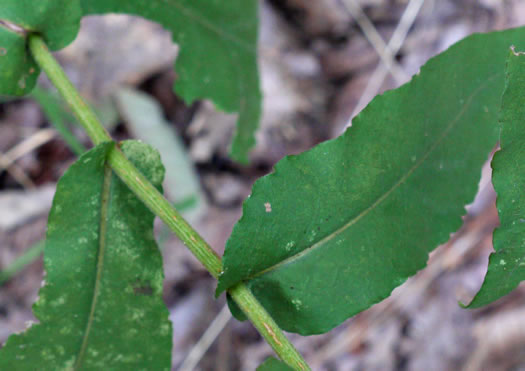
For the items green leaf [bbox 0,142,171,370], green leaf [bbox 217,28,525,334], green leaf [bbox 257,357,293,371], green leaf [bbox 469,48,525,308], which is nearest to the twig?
green leaf [bbox 0,142,171,370]

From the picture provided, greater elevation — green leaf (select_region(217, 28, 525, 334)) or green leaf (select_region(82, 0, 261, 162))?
green leaf (select_region(82, 0, 261, 162))

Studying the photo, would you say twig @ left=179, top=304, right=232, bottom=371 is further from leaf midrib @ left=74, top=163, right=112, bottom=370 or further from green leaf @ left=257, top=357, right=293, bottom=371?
green leaf @ left=257, top=357, right=293, bottom=371

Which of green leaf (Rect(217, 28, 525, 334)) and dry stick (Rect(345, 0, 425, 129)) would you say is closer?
green leaf (Rect(217, 28, 525, 334))

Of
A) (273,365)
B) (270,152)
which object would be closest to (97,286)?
(273,365)

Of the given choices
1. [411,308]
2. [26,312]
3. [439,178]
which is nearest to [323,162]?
[439,178]

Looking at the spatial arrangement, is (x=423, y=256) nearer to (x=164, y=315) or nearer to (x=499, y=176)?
(x=499, y=176)

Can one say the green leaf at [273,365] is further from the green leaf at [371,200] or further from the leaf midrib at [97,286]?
the leaf midrib at [97,286]

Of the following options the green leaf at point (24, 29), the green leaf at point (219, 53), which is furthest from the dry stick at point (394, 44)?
the green leaf at point (24, 29)
